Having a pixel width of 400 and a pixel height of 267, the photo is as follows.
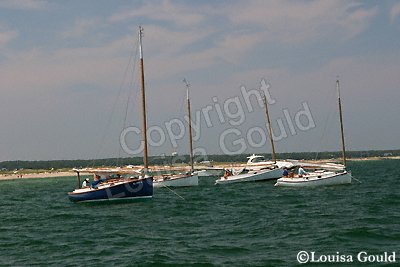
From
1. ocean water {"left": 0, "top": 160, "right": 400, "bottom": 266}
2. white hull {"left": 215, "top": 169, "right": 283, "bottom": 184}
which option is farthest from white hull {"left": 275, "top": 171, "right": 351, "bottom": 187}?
white hull {"left": 215, "top": 169, "right": 283, "bottom": 184}

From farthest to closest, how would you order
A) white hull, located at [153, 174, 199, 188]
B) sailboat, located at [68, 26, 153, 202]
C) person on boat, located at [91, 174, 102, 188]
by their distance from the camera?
white hull, located at [153, 174, 199, 188] < person on boat, located at [91, 174, 102, 188] < sailboat, located at [68, 26, 153, 202]

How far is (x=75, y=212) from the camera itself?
1387 inches

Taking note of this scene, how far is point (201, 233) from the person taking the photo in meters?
23.2

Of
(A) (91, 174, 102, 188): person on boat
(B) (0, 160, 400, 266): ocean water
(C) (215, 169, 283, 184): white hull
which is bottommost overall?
(B) (0, 160, 400, 266): ocean water

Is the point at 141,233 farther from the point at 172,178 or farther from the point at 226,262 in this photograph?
the point at 172,178

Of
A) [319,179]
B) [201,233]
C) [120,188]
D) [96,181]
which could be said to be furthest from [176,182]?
[201,233]

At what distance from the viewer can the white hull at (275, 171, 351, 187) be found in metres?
50.6

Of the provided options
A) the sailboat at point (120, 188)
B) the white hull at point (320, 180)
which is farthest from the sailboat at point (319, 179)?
the sailboat at point (120, 188)

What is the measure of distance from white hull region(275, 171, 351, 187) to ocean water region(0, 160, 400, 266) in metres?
13.4

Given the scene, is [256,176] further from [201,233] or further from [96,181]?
[201,233]

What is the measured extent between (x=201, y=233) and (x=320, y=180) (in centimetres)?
3036

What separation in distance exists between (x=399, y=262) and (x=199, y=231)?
1018cm

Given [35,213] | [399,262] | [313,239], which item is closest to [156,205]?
[35,213]

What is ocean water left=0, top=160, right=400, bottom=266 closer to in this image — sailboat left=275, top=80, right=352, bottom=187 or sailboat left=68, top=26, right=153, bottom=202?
sailboat left=68, top=26, right=153, bottom=202
